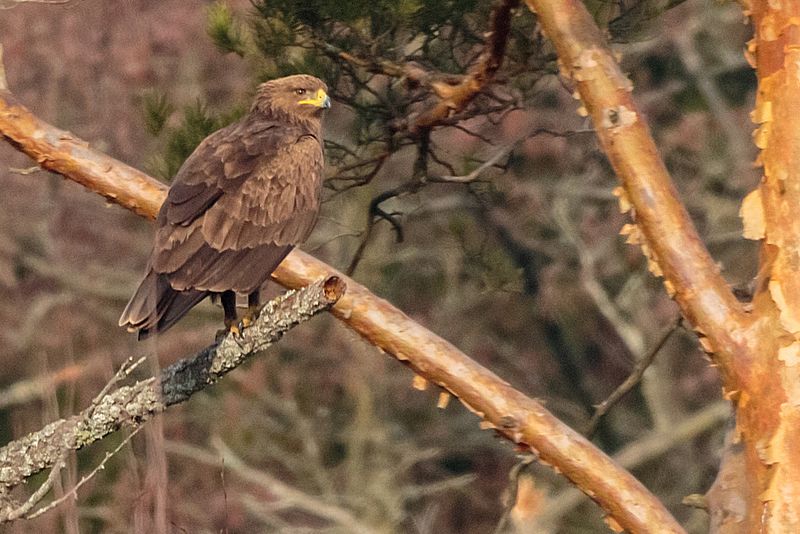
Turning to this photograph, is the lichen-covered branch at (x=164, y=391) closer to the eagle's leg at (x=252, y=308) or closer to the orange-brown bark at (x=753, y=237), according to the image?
the eagle's leg at (x=252, y=308)

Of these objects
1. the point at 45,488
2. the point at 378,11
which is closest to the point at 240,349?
the point at 45,488

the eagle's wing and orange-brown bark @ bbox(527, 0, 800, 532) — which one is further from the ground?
orange-brown bark @ bbox(527, 0, 800, 532)

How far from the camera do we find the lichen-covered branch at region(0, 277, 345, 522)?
5008mm

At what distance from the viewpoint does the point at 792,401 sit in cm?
516

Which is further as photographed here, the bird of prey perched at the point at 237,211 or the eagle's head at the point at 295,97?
the eagle's head at the point at 295,97

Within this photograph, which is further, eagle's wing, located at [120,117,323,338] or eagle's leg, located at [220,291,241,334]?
eagle's leg, located at [220,291,241,334]

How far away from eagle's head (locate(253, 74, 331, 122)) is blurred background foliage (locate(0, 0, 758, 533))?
153 inches

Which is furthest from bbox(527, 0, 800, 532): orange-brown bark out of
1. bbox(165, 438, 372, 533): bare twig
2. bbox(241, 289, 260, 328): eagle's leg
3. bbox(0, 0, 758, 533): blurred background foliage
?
bbox(165, 438, 372, 533): bare twig

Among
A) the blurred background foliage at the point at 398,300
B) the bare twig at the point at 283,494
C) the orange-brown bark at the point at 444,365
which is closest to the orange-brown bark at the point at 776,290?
the orange-brown bark at the point at 444,365

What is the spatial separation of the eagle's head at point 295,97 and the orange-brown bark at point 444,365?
1.81 ft

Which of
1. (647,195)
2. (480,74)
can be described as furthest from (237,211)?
(647,195)

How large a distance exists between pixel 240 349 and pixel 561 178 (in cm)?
Answer: 817

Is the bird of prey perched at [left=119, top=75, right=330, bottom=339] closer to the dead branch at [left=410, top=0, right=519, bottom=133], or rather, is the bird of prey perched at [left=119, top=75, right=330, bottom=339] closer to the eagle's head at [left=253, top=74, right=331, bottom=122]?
the eagle's head at [left=253, top=74, right=331, bottom=122]

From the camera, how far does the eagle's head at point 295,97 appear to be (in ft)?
21.0
